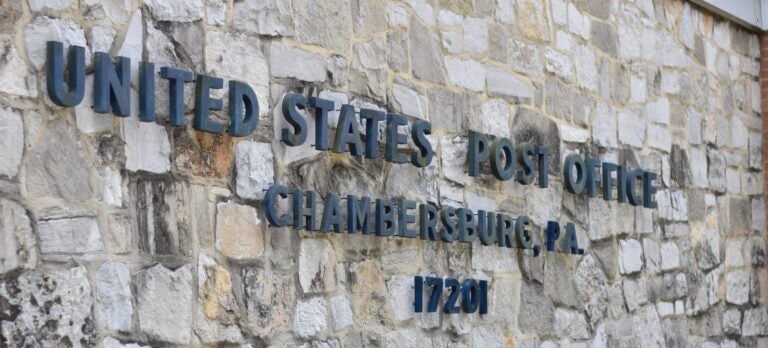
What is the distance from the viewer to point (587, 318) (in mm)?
7145

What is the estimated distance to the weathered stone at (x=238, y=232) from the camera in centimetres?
496

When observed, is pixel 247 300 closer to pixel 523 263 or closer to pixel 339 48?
pixel 339 48

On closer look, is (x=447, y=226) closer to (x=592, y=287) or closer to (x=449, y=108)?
(x=449, y=108)

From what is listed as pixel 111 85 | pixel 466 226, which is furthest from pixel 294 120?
pixel 466 226

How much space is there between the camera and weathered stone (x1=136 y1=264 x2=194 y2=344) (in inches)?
182

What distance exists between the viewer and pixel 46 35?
4.38m

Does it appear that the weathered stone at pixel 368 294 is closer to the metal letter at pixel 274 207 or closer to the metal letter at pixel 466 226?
the metal letter at pixel 274 207

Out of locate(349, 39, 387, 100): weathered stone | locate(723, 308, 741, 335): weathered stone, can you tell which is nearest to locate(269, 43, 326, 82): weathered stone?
locate(349, 39, 387, 100): weathered stone

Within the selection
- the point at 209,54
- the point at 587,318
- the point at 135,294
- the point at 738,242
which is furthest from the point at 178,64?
the point at 738,242

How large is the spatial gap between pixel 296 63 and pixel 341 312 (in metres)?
1.11

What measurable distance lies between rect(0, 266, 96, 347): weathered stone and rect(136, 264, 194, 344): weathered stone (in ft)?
0.80

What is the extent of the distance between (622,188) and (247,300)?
3.18 metres

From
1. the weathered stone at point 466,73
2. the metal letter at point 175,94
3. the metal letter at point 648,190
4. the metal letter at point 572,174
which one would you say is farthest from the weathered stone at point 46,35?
the metal letter at point 648,190

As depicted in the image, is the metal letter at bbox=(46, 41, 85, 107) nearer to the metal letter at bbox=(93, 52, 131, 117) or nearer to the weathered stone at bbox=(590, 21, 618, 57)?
the metal letter at bbox=(93, 52, 131, 117)
